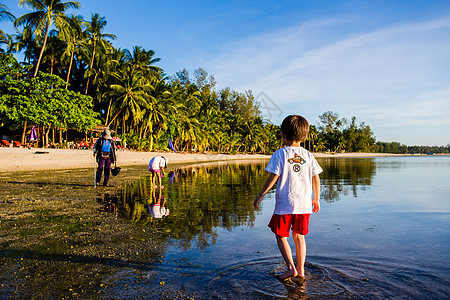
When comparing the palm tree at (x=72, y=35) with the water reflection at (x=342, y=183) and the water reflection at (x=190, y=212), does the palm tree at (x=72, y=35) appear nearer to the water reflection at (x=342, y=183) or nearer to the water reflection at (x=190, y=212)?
the water reflection at (x=342, y=183)

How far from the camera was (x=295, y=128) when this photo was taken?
3037 mm

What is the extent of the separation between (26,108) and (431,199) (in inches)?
1012

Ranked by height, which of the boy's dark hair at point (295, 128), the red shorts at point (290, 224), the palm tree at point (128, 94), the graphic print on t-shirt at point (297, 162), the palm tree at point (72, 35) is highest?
the palm tree at point (72, 35)

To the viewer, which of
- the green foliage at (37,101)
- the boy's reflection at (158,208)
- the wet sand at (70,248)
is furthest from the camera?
the green foliage at (37,101)

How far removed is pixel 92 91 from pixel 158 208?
40.0m

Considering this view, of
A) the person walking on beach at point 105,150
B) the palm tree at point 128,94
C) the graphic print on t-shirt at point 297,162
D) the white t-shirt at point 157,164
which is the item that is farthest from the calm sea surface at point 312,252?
the palm tree at point 128,94

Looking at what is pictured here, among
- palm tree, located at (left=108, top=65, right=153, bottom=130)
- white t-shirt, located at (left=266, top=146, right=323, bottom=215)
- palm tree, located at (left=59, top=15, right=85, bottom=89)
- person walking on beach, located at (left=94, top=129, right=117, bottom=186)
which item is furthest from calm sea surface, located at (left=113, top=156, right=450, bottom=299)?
palm tree, located at (left=108, top=65, right=153, bottom=130)

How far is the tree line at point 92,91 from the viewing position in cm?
2545

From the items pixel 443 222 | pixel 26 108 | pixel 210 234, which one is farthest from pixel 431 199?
pixel 26 108

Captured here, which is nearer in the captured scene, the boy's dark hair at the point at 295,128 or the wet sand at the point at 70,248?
the wet sand at the point at 70,248

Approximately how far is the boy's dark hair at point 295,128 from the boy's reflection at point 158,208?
341cm

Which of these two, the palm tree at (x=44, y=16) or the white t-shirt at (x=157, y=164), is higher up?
the palm tree at (x=44, y=16)

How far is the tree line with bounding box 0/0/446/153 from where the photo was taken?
25.5 meters

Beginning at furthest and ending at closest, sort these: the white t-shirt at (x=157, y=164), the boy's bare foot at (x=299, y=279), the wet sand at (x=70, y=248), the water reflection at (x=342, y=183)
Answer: the white t-shirt at (x=157, y=164), the water reflection at (x=342, y=183), the boy's bare foot at (x=299, y=279), the wet sand at (x=70, y=248)
